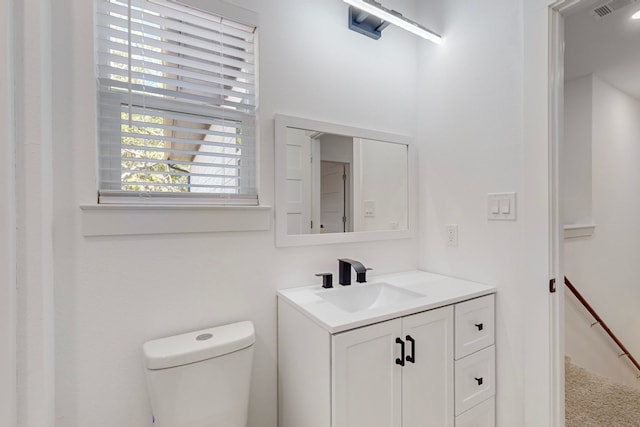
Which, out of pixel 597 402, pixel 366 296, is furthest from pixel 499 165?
pixel 597 402

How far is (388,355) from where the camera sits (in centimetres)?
101

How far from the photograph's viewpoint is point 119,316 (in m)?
1.03

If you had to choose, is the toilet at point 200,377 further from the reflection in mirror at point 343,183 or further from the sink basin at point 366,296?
the reflection in mirror at point 343,183

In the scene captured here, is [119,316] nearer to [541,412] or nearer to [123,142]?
[123,142]

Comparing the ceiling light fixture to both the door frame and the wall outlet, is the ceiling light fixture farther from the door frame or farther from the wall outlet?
the wall outlet

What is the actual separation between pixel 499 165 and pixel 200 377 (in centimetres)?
155

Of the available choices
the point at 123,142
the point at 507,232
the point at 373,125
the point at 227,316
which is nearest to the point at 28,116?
the point at 123,142

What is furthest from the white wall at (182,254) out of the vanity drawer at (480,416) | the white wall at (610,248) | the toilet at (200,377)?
the white wall at (610,248)

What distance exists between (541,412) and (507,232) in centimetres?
77

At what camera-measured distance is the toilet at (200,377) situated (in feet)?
3.06

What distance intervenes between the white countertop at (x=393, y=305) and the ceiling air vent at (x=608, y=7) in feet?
4.98

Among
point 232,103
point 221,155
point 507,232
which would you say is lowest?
point 507,232

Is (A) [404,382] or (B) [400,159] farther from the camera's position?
(B) [400,159]

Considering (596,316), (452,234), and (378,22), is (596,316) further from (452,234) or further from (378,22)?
(378,22)
